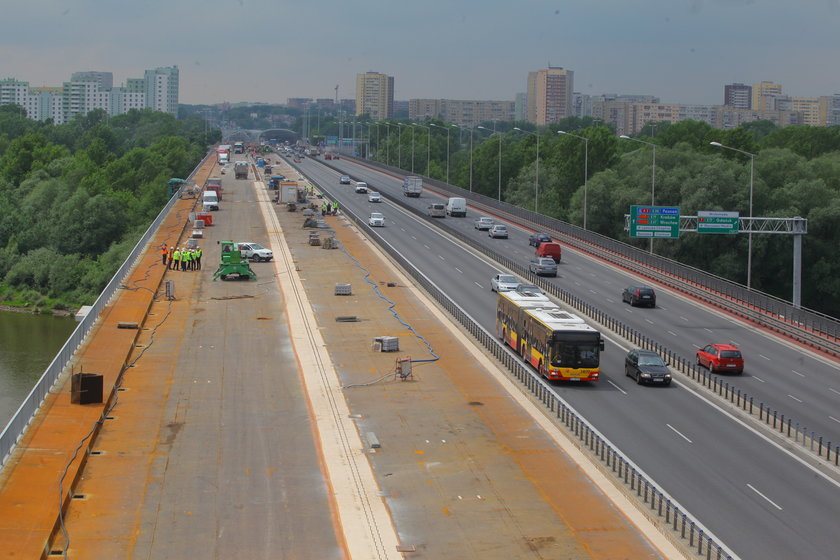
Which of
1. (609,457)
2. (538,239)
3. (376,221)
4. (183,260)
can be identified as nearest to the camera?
(609,457)

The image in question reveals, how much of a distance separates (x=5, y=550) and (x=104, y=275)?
78863 mm

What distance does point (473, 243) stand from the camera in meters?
81.9

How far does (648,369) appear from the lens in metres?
41.0

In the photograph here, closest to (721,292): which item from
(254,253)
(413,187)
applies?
(254,253)

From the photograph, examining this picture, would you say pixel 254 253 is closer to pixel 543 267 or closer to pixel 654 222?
pixel 543 267

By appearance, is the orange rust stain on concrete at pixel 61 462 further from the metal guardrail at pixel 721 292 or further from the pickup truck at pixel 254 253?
Answer: the metal guardrail at pixel 721 292

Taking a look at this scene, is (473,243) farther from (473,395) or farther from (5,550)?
(5,550)

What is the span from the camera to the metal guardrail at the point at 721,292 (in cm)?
5131

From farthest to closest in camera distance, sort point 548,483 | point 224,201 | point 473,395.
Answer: point 224,201
point 473,395
point 548,483

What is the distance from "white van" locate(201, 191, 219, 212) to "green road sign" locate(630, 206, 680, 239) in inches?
1891

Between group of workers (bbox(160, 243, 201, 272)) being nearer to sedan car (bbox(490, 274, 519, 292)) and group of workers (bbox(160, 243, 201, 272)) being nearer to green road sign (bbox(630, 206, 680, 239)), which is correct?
sedan car (bbox(490, 274, 519, 292))

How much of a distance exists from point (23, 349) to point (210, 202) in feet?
104

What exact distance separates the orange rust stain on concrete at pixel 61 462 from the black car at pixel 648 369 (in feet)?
63.7

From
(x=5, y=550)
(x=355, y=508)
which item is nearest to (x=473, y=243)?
(x=355, y=508)
